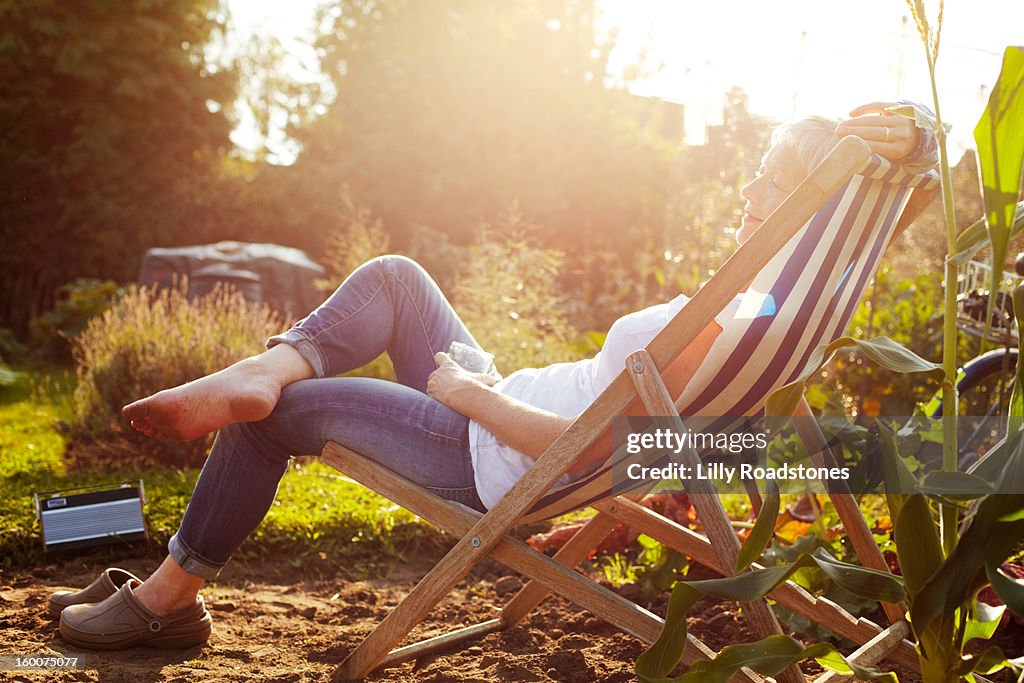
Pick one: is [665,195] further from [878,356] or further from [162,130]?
[878,356]

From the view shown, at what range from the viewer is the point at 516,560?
1.89m

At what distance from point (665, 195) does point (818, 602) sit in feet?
23.1

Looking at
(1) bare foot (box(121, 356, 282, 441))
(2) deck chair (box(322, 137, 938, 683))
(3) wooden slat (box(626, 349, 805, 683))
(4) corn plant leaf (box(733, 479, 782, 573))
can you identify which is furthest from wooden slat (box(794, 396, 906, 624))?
(1) bare foot (box(121, 356, 282, 441))

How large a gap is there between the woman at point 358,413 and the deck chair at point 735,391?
0.24 ft

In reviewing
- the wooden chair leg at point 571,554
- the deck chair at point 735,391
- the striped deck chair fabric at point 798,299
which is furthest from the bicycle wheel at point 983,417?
the wooden chair leg at point 571,554

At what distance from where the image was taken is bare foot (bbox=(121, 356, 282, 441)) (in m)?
1.90

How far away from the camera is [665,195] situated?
342 inches

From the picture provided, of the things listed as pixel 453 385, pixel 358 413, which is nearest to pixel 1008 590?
pixel 453 385

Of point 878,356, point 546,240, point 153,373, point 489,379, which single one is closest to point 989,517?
point 878,356

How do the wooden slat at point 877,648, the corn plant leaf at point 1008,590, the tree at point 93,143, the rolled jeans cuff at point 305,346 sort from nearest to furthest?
the corn plant leaf at point 1008,590, the wooden slat at point 877,648, the rolled jeans cuff at point 305,346, the tree at point 93,143

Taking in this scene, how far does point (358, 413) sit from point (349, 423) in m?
0.03

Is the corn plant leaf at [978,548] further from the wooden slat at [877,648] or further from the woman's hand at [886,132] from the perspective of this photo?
the woman's hand at [886,132]

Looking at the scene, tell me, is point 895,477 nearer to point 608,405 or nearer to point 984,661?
point 984,661

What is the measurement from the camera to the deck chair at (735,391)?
1.61 metres
